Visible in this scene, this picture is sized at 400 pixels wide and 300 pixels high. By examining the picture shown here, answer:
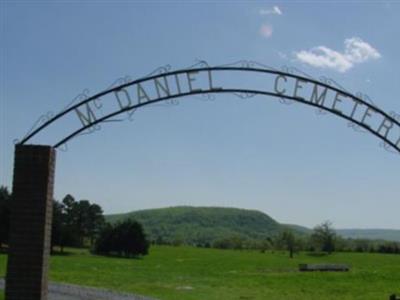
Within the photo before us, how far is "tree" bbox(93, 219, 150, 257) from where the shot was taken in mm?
74125

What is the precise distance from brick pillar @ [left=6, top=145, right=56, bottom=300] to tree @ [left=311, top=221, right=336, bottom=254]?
345ft

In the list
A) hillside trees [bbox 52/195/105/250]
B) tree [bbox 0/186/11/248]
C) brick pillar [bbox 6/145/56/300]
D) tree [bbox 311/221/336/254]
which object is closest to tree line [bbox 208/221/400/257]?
tree [bbox 311/221/336/254]

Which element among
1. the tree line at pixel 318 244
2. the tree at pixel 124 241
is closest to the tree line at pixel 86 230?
the tree at pixel 124 241

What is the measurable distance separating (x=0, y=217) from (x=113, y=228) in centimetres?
1726

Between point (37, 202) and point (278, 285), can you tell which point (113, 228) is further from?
point (37, 202)

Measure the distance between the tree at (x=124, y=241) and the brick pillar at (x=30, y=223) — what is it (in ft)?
217

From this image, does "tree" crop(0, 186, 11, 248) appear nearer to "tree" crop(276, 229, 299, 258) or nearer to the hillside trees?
the hillside trees

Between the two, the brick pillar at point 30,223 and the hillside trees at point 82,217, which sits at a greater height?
the hillside trees at point 82,217

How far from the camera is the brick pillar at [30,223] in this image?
28.2ft

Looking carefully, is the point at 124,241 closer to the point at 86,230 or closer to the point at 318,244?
the point at 86,230

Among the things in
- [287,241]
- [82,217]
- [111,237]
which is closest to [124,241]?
[111,237]

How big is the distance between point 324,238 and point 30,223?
111833mm

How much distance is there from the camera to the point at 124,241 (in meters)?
74.0

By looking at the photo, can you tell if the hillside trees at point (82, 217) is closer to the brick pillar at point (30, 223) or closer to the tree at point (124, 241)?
the tree at point (124, 241)
